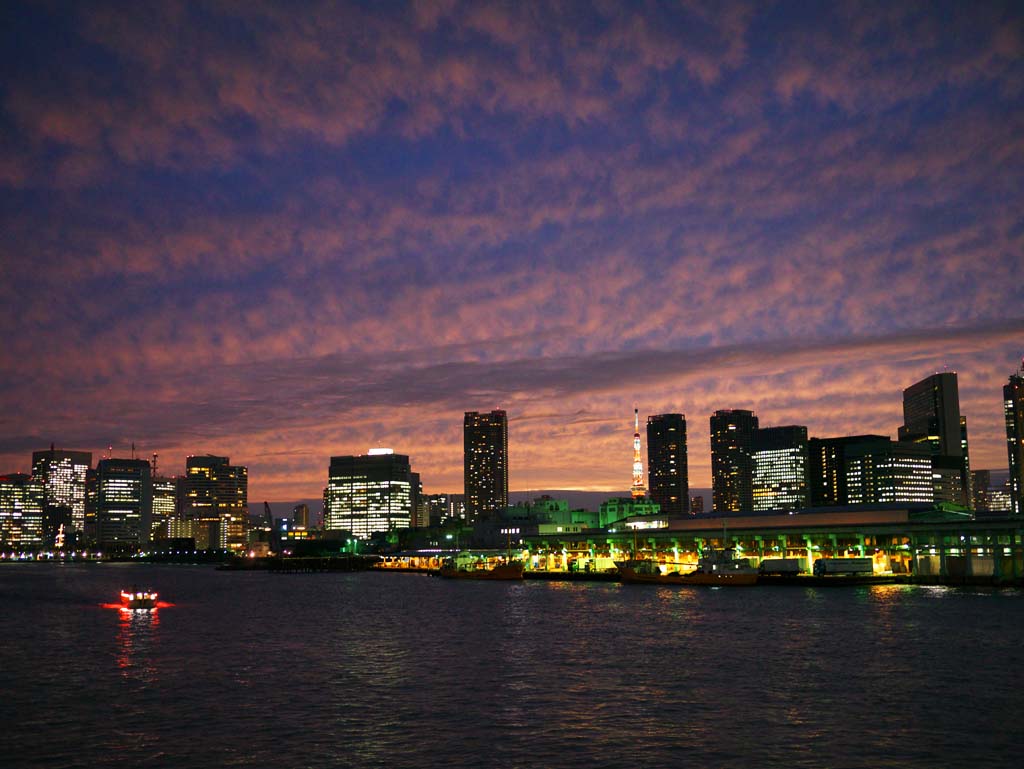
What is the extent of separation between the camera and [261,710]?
161 feet

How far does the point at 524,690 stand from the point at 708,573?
122494 millimetres

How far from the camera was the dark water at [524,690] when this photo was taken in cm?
4012

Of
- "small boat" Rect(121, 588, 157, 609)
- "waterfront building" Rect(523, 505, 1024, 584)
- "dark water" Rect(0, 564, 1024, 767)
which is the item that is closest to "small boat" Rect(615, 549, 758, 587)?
"waterfront building" Rect(523, 505, 1024, 584)

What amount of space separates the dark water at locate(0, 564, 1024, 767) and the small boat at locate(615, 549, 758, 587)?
194ft

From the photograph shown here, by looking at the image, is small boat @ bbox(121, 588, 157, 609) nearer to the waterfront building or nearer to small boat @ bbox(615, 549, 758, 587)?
small boat @ bbox(615, 549, 758, 587)

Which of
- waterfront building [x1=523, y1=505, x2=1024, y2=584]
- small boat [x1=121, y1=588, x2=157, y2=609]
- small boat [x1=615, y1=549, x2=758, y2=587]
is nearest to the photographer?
small boat [x1=121, y1=588, x2=157, y2=609]

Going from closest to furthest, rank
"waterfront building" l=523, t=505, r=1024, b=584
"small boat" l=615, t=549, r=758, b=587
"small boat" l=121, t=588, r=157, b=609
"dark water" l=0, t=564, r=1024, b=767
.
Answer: "dark water" l=0, t=564, r=1024, b=767
"small boat" l=121, t=588, r=157, b=609
"waterfront building" l=523, t=505, r=1024, b=584
"small boat" l=615, t=549, r=758, b=587

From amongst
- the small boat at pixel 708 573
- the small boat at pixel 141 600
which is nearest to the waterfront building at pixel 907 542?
the small boat at pixel 708 573

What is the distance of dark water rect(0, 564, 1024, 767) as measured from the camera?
132 feet

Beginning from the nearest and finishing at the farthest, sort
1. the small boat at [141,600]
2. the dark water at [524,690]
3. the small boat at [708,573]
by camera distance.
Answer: the dark water at [524,690], the small boat at [141,600], the small boat at [708,573]

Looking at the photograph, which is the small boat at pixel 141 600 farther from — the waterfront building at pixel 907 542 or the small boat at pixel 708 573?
the waterfront building at pixel 907 542

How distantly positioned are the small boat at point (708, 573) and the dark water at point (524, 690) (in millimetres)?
59082

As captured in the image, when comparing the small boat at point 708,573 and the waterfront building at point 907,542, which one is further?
the small boat at point 708,573

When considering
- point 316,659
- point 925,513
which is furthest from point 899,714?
point 925,513
